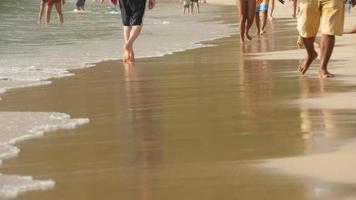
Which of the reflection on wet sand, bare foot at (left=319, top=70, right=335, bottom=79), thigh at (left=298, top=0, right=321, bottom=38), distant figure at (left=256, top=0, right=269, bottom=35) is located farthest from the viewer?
distant figure at (left=256, top=0, right=269, bottom=35)

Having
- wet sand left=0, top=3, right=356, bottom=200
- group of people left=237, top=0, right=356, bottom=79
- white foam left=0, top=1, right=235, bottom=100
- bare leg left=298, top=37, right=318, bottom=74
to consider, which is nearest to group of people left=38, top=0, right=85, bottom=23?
white foam left=0, top=1, right=235, bottom=100

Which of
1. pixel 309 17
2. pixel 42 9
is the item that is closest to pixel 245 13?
pixel 309 17

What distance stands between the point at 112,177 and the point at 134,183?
20cm

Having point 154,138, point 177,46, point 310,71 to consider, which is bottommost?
point 177,46

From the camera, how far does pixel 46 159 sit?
5441 mm

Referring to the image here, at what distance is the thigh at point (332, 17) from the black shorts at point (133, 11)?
4.14m

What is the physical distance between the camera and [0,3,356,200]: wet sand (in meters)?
4.52

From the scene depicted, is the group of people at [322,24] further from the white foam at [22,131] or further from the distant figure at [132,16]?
the distant figure at [132,16]

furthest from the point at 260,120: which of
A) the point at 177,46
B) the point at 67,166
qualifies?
the point at 177,46

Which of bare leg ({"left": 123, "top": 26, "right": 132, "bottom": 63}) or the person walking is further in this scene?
bare leg ({"left": 123, "top": 26, "right": 132, "bottom": 63})

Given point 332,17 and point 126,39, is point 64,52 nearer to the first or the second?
point 126,39

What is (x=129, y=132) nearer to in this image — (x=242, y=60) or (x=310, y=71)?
(x=310, y=71)

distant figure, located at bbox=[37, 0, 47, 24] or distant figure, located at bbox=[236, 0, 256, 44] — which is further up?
distant figure, located at bbox=[236, 0, 256, 44]

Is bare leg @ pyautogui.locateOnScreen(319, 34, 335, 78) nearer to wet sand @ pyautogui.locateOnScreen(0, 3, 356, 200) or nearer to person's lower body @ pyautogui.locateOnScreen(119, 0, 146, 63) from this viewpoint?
wet sand @ pyautogui.locateOnScreen(0, 3, 356, 200)
